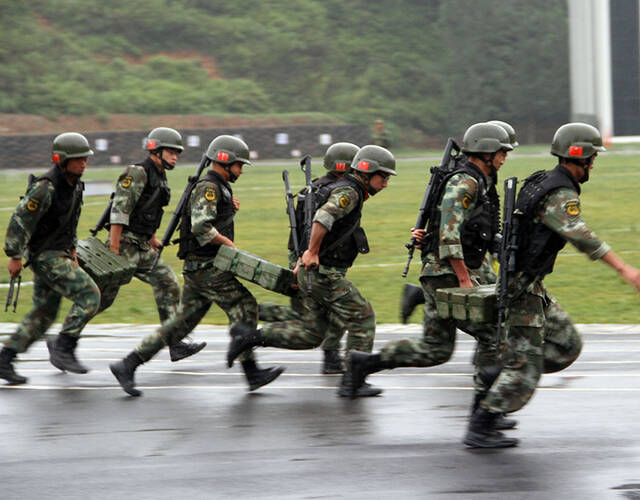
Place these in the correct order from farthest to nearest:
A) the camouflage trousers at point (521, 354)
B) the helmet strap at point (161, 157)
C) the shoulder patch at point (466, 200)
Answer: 1. the helmet strap at point (161, 157)
2. the shoulder patch at point (466, 200)
3. the camouflage trousers at point (521, 354)

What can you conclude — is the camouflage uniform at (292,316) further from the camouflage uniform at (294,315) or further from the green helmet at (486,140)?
the green helmet at (486,140)

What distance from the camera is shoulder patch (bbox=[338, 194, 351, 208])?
847 cm

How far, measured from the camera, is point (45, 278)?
920cm

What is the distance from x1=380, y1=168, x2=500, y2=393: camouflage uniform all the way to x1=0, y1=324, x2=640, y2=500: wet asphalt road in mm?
386

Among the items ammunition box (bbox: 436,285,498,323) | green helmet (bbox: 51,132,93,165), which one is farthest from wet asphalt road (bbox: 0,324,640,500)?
green helmet (bbox: 51,132,93,165)

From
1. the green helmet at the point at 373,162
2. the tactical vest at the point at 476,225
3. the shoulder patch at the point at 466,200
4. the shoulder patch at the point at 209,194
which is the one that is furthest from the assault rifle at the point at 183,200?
the shoulder patch at the point at 466,200

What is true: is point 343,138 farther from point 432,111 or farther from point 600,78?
point 432,111

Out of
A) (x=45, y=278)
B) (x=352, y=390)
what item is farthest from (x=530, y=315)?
(x=45, y=278)

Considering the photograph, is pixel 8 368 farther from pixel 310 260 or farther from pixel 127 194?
pixel 310 260

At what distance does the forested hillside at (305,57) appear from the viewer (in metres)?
60.8

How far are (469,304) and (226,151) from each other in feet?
8.31

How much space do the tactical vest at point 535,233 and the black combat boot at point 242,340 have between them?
2.46 m

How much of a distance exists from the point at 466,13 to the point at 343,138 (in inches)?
855

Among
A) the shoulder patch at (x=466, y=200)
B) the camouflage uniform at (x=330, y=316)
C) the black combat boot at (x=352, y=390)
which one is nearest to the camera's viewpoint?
the shoulder patch at (x=466, y=200)
